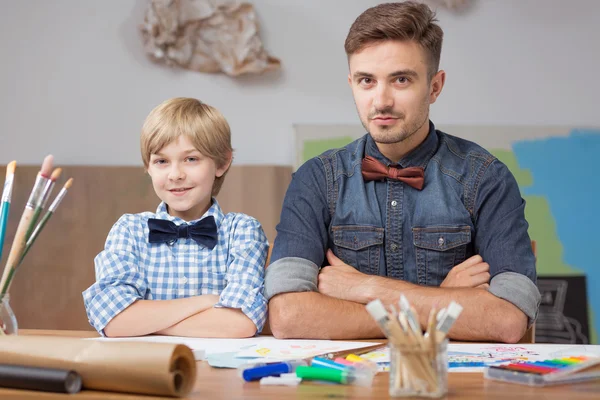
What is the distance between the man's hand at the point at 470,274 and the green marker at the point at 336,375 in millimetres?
733

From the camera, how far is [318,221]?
191cm

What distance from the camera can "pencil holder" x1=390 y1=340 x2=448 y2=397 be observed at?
99 centimetres

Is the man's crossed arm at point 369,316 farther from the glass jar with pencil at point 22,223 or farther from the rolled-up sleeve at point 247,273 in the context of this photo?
the glass jar with pencil at point 22,223

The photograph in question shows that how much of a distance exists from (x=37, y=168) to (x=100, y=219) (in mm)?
387

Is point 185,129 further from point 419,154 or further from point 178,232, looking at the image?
point 419,154

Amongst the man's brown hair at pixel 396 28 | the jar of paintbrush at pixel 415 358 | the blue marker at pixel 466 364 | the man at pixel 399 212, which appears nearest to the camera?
the jar of paintbrush at pixel 415 358

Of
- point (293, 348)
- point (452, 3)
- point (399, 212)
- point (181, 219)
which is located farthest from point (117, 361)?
point (452, 3)

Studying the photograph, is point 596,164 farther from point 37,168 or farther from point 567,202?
point 37,168

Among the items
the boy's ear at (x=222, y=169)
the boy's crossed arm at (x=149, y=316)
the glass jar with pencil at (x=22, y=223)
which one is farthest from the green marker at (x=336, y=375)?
the boy's ear at (x=222, y=169)

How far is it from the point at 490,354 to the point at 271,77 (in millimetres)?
2589

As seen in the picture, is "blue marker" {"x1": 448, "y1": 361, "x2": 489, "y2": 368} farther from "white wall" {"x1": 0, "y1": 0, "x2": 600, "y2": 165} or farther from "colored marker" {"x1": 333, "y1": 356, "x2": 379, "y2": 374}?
"white wall" {"x1": 0, "y1": 0, "x2": 600, "y2": 165}

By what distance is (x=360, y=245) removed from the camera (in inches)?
75.2

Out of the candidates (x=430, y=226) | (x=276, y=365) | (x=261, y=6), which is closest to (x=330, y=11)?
(x=261, y=6)

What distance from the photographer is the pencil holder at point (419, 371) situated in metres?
0.99
